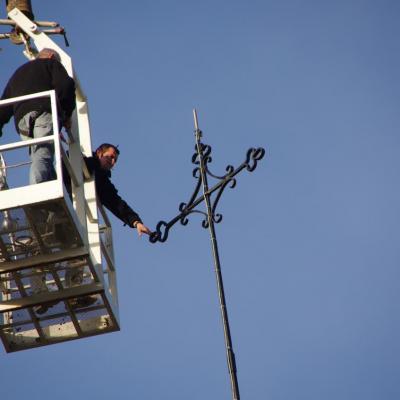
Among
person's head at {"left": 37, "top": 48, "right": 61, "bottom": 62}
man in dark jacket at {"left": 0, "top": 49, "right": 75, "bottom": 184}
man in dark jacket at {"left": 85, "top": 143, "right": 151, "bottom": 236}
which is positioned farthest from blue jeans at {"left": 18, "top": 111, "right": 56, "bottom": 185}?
man in dark jacket at {"left": 85, "top": 143, "right": 151, "bottom": 236}

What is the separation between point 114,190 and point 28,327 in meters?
2.09

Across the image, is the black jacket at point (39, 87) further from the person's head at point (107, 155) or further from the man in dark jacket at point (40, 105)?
the person's head at point (107, 155)

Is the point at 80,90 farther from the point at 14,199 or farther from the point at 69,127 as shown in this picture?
the point at 14,199

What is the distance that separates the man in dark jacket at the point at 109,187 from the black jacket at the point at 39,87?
3.59 feet

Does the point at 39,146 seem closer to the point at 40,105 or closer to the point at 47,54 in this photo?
the point at 40,105

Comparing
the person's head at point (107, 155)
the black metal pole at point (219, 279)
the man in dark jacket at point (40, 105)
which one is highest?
the man in dark jacket at point (40, 105)

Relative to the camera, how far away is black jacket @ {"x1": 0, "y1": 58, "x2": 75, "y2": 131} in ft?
45.0

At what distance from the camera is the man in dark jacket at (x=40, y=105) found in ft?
43.3

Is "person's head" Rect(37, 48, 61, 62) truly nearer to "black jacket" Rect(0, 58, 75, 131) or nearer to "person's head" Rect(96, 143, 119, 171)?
"black jacket" Rect(0, 58, 75, 131)

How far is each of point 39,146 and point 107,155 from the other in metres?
1.92

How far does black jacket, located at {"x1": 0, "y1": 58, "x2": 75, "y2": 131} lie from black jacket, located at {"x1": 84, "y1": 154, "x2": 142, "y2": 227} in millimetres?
1200

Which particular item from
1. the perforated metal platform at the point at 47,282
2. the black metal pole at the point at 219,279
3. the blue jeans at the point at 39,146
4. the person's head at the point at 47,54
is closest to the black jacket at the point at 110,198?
the perforated metal platform at the point at 47,282

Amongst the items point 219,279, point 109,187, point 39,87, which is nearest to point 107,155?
point 109,187

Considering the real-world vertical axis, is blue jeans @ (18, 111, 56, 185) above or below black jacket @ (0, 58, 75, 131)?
below
